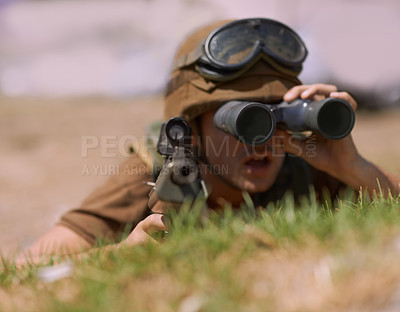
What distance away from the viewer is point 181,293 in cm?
153

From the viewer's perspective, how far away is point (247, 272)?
160cm

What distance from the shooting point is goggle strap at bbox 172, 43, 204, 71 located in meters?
3.54

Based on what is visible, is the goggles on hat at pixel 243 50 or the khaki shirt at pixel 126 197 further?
the khaki shirt at pixel 126 197

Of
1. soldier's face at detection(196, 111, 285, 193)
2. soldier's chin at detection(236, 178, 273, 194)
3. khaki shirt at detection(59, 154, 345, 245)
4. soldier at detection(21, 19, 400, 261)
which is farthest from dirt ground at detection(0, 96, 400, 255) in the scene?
soldier's chin at detection(236, 178, 273, 194)

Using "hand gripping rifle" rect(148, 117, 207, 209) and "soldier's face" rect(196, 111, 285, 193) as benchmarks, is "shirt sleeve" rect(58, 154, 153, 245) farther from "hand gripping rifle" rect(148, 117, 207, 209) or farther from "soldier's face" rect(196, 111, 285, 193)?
"hand gripping rifle" rect(148, 117, 207, 209)

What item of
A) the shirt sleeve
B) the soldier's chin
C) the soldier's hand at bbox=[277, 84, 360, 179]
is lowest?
the shirt sleeve

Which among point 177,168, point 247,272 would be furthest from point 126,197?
point 247,272

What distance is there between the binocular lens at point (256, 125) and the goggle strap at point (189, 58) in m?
0.99

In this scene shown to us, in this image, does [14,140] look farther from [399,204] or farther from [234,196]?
[399,204]

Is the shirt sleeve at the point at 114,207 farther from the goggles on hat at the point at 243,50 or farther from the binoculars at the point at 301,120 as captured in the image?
the binoculars at the point at 301,120

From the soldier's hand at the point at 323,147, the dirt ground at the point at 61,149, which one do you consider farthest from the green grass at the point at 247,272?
the dirt ground at the point at 61,149

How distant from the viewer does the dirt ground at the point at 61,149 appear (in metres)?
7.90

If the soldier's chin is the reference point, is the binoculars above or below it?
above

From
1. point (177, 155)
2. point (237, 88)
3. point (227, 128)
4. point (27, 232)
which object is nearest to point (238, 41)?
point (237, 88)
